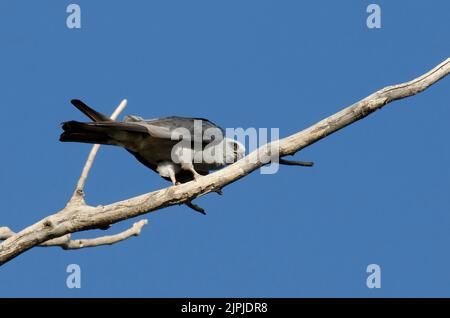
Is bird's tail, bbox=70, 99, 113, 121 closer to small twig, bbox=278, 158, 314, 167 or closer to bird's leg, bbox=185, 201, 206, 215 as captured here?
bird's leg, bbox=185, 201, 206, 215

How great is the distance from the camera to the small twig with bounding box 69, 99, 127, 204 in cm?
729

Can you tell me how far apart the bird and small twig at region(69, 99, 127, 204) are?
0.43 feet

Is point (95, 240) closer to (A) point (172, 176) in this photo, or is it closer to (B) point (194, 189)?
(A) point (172, 176)

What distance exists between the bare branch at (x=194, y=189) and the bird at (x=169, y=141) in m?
0.52

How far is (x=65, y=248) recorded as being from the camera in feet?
27.1

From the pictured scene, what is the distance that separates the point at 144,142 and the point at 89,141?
0.76m

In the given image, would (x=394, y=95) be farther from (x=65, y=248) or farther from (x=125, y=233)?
(x=65, y=248)

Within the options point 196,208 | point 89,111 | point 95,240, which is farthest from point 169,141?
point 95,240

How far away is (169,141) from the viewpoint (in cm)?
804

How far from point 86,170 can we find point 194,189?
1282 millimetres

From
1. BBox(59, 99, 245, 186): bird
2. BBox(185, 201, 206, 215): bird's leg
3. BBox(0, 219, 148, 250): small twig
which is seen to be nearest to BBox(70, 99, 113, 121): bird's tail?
BBox(59, 99, 245, 186): bird

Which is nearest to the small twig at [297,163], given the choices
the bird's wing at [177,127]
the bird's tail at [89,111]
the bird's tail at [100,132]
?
the bird's wing at [177,127]

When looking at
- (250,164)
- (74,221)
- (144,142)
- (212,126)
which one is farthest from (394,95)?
(74,221)

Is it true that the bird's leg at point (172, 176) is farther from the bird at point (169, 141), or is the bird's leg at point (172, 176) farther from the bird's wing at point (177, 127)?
the bird's wing at point (177, 127)
